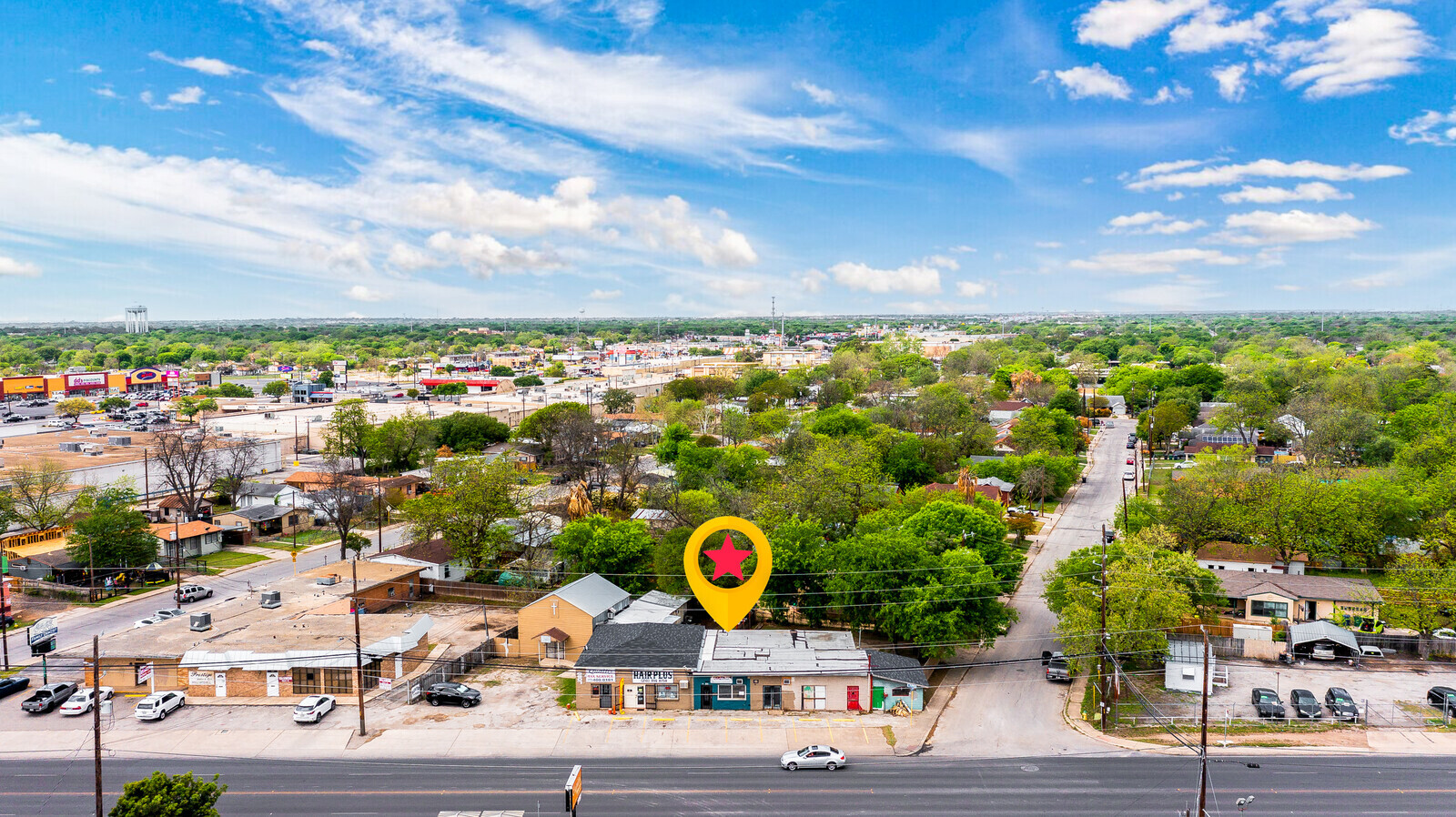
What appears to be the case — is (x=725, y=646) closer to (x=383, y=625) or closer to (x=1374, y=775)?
(x=383, y=625)

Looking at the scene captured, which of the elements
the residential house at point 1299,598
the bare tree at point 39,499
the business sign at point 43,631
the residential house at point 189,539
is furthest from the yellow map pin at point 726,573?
the bare tree at point 39,499

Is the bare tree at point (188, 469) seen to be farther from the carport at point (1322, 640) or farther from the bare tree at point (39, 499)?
the carport at point (1322, 640)

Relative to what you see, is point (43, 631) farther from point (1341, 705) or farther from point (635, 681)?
point (1341, 705)

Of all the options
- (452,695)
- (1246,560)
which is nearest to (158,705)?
(452,695)

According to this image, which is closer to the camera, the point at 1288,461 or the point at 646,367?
the point at 1288,461

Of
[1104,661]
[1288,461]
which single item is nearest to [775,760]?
[1104,661]
